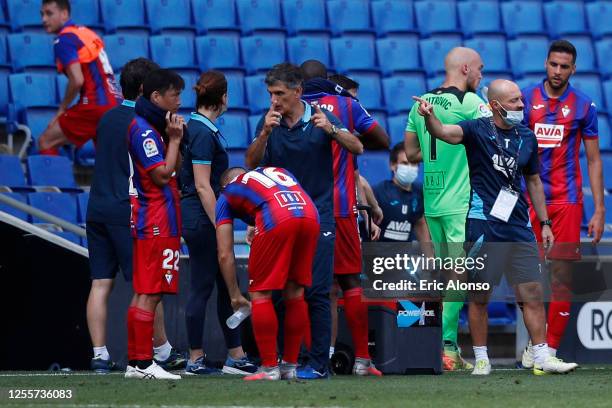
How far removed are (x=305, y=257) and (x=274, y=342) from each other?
1.48 feet

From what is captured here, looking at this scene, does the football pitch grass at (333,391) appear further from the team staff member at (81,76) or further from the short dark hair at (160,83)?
the team staff member at (81,76)

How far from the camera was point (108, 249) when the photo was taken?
7574 mm

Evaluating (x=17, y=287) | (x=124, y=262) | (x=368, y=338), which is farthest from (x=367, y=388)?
Answer: (x=17, y=287)

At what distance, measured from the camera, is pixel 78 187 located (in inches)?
403

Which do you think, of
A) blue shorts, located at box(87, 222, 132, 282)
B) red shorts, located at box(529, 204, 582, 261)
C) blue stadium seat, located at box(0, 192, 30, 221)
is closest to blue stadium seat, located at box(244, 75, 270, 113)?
blue stadium seat, located at box(0, 192, 30, 221)

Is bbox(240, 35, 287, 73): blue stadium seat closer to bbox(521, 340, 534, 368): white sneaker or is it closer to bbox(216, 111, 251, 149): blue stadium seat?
bbox(216, 111, 251, 149): blue stadium seat

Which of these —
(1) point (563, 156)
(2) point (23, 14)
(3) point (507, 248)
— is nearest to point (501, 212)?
(3) point (507, 248)

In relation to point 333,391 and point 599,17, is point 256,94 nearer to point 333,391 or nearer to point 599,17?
point 599,17

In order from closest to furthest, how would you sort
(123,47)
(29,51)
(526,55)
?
(29,51), (123,47), (526,55)

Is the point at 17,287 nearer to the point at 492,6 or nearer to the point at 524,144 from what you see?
the point at 524,144

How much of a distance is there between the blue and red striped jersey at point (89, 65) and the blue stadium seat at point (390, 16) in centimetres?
495

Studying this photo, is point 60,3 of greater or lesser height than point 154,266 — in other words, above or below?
above

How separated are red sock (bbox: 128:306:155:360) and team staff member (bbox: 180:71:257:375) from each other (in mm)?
747

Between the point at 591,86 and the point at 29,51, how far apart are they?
5.71 metres
